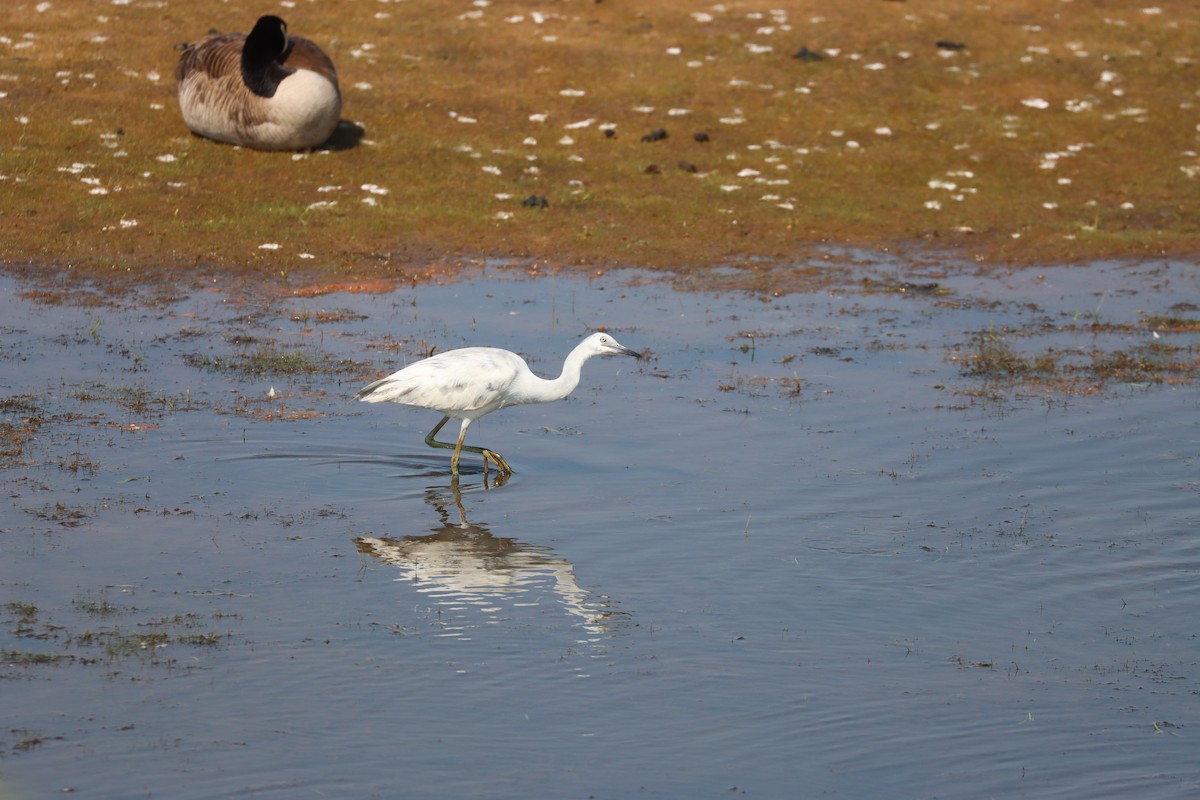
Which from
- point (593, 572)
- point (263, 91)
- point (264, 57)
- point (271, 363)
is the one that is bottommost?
point (593, 572)

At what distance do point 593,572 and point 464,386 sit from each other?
309 cm

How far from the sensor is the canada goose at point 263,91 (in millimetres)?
21516

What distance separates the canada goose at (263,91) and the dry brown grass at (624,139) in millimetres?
384

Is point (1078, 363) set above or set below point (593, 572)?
below

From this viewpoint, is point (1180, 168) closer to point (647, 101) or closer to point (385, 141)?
point (647, 101)

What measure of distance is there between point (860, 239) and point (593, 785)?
14.7 meters

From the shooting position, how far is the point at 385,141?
23000 mm

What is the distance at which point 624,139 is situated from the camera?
937 inches

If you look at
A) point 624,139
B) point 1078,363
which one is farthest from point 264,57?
point 1078,363

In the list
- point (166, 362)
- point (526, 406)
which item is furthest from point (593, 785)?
point (166, 362)

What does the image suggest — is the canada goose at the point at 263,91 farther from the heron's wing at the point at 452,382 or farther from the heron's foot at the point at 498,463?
the heron's foot at the point at 498,463

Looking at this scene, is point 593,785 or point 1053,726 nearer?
point 593,785

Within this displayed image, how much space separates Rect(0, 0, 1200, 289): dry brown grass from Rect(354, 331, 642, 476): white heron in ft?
19.4

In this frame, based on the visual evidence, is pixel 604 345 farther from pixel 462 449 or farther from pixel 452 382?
pixel 462 449
